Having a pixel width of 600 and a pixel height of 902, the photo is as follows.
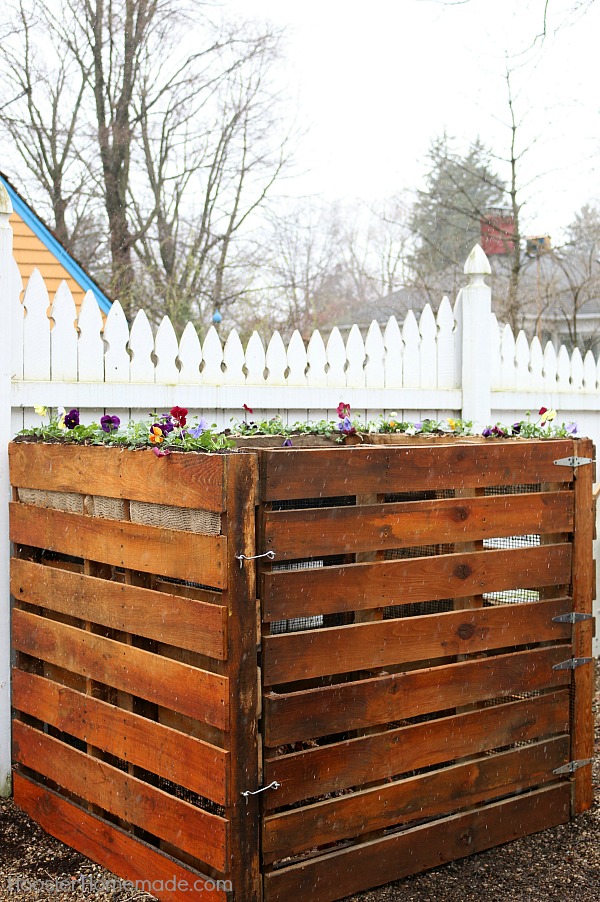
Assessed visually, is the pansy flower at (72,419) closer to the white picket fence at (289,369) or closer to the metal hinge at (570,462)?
the white picket fence at (289,369)

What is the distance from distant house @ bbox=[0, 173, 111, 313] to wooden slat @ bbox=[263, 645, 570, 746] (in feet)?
18.5

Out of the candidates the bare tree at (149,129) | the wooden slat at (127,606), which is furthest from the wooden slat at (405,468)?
the bare tree at (149,129)

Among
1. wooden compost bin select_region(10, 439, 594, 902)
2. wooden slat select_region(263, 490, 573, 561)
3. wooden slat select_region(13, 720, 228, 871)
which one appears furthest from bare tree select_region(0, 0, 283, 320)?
wooden slat select_region(263, 490, 573, 561)

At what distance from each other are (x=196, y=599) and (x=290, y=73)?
1928 cm

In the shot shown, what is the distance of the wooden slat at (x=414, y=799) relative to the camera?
10.2ft

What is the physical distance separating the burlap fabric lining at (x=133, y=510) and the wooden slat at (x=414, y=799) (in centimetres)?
99

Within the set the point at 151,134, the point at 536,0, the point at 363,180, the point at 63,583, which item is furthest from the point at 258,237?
the point at 63,583

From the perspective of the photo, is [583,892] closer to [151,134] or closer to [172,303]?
[172,303]

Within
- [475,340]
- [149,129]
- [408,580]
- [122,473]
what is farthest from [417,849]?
[149,129]

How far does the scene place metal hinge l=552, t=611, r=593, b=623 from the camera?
393cm

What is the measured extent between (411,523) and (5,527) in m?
1.96

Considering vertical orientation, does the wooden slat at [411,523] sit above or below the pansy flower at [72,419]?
below

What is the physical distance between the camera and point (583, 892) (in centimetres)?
336

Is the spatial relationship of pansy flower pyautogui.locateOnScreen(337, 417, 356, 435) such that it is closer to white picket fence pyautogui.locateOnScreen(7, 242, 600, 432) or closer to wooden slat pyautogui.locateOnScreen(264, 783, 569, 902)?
white picket fence pyautogui.locateOnScreen(7, 242, 600, 432)
